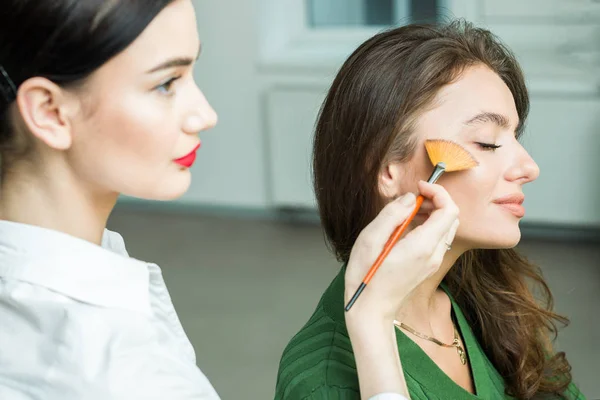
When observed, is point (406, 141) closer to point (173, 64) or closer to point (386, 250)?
point (386, 250)

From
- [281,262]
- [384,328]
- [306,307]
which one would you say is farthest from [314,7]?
[384,328]

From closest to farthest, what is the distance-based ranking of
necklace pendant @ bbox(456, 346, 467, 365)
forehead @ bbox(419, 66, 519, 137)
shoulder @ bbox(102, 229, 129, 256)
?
shoulder @ bbox(102, 229, 129, 256) < forehead @ bbox(419, 66, 519, 137) < necklace pendant @ bbox(456, 346, 467, 365)

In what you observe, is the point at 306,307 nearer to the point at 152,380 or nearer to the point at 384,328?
the point at 384,328

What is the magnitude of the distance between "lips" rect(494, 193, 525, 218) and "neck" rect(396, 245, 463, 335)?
11cm

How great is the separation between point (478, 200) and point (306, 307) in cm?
221

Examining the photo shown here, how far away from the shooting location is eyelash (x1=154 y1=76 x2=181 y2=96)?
1.03 metres

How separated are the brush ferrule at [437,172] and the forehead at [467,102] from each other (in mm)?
88

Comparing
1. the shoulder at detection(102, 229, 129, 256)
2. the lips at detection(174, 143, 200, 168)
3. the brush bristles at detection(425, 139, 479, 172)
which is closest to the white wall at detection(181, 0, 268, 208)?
the brush bristles at detection(425, 139, 479, 172)

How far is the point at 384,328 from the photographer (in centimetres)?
127

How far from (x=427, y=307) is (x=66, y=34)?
896 millimetres

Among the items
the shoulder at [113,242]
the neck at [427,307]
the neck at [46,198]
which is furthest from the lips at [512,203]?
the neck at [46,198]

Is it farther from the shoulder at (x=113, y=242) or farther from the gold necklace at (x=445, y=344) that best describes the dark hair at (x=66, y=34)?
the gold necklace at (x=445, y=344)

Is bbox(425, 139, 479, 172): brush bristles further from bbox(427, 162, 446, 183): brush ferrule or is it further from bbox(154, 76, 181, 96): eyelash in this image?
bbox(154, 76, 181, 96): eyelash

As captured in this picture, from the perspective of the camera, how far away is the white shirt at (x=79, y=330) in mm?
968
